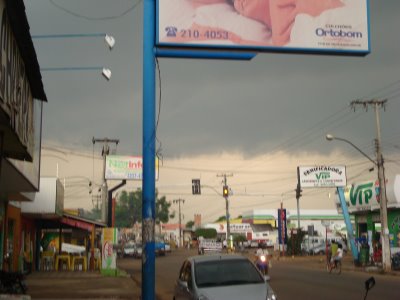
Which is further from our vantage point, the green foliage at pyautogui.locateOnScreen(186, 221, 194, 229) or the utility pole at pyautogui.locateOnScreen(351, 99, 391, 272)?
the green foliage at pyautogui.locateOnScreen(186, 221, 194, 229)

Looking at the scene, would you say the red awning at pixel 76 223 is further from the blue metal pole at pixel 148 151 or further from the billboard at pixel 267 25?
the billboard at pixel 267 25

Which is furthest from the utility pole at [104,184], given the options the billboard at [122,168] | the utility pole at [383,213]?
the utility pole at [383,213]

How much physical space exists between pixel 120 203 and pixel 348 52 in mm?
167473

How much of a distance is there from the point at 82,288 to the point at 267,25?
14.0m

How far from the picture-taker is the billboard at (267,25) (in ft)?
44.8

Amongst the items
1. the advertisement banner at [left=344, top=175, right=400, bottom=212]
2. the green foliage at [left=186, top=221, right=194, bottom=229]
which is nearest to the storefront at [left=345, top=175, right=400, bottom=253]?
the advertisement banner at [left=344, top=175, right=400, bottom=212]

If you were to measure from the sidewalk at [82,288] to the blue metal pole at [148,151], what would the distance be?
25.7 feet

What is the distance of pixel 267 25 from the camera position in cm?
1402

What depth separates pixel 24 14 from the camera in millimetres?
8289

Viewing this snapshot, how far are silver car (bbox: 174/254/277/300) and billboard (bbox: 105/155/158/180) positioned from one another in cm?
4068

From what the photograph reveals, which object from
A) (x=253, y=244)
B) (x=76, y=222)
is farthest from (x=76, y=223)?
(x=253, y=244)

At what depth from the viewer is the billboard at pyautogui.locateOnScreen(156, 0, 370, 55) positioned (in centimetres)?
1364

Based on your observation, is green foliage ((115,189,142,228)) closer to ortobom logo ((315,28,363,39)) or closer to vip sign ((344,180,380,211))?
vip sign ((344,180,380,211))

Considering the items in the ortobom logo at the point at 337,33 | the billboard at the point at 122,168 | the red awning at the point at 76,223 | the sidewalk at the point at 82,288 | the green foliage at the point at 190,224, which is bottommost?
the sidewalk at the point at 82,288
